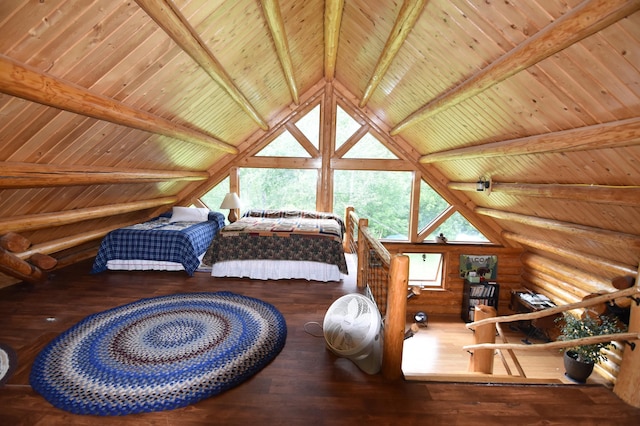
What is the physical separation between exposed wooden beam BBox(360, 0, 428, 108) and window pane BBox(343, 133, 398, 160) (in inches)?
69.5

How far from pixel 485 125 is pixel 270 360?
331cm

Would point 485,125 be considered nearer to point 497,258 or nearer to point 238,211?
point 497,258

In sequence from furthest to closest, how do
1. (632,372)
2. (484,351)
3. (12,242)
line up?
(484,351), (12,242), (632,372)

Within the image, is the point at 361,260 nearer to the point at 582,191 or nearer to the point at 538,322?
the point at 582,191

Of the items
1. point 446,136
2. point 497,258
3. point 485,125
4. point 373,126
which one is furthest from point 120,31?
point 497,258

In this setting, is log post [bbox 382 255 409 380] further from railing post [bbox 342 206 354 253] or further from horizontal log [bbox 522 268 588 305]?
horizontal log [bbox 522 268 588 305]

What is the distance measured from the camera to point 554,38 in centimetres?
189

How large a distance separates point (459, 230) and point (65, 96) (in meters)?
6.09

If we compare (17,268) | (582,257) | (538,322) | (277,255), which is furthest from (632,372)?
(17,268)

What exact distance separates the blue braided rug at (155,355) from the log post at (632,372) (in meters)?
2.17

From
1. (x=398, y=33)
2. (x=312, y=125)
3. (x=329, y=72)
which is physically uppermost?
(x=329, y=72)

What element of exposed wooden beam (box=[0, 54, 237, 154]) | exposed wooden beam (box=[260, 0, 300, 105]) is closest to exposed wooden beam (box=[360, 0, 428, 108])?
exposed wooden beam (box=[260, 0, 300, 105])

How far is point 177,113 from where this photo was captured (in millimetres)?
3457

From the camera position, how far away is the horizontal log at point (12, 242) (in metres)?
2.78
